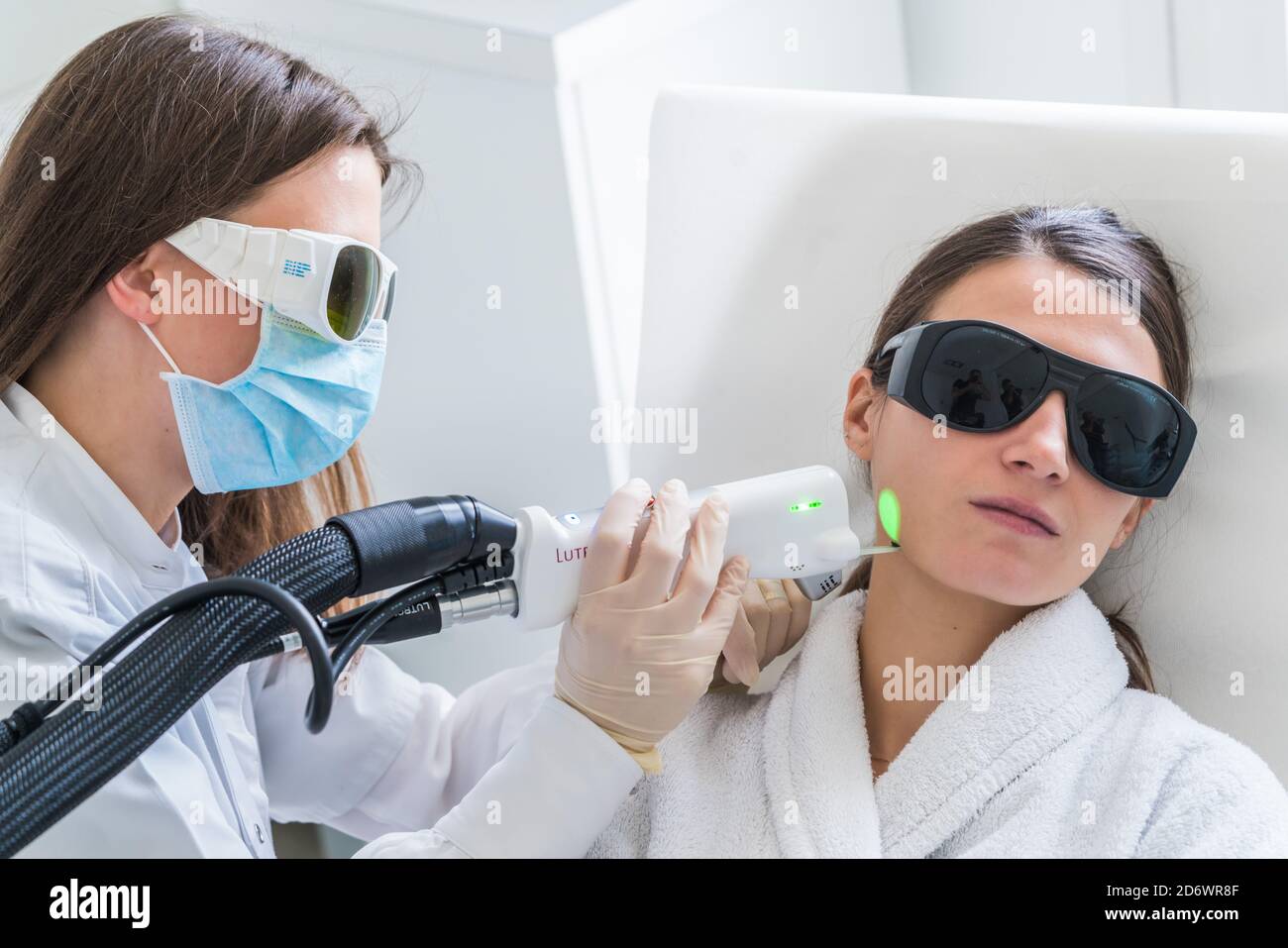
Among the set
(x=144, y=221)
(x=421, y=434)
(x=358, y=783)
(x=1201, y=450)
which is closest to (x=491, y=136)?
(x=421, y=434)

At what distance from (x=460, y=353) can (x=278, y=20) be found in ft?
1.77

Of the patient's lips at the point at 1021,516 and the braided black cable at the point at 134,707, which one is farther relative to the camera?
the patient's lips at the point at 1021,516

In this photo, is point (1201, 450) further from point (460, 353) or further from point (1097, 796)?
point (460, 353)

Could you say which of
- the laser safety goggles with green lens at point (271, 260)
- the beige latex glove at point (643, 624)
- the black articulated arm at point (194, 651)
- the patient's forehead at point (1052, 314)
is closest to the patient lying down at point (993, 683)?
the patient's forehead at point (1052, 314)

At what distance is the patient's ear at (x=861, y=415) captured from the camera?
1309 millimetres

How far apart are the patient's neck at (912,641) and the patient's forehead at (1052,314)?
0.26 m

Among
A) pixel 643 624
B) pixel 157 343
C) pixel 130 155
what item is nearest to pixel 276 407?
pixel 157 343

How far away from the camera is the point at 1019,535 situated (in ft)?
3.68

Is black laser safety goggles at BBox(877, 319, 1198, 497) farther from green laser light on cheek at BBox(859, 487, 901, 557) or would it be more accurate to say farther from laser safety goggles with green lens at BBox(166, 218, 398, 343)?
laser safety goggles with green lens at BBox(166, 218, 398, 343)

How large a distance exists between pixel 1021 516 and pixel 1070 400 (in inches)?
4.6

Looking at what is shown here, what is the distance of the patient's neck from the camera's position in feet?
3.98

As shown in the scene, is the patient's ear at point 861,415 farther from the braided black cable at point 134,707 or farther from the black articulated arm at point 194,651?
the braided black cable at point 134,707

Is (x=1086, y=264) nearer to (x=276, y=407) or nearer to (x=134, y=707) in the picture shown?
(x=276, y=407)
